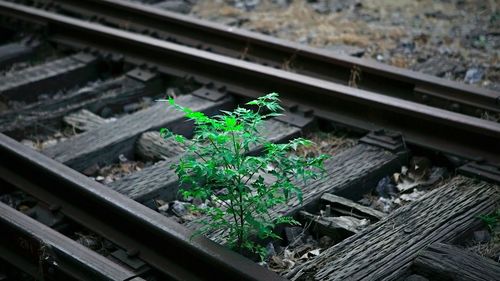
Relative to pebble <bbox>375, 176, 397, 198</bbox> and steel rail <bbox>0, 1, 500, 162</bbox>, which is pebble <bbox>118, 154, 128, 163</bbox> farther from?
pebble <bbox>375, 176, 397, 198</bbox>

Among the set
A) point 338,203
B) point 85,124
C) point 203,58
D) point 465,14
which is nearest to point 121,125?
point 85,124

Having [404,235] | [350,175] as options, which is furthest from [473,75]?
[404,235]

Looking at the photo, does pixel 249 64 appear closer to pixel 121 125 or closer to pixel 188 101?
pixel 188 101

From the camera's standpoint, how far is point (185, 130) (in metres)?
6.03

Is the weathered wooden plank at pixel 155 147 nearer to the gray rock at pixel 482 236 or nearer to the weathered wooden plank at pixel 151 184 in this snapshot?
the weathered wooden plank at pixel 151 184

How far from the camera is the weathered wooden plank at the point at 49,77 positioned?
689 centimetres

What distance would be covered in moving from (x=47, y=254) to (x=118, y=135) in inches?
64.9

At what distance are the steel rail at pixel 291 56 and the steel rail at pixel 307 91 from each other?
18.1 inches

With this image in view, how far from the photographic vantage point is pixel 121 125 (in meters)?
6.00

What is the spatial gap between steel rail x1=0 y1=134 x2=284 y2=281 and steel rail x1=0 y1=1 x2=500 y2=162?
189 cm

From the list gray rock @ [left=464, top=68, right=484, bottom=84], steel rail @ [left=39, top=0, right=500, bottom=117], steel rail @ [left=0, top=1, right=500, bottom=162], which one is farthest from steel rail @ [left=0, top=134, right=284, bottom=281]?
gray rock @ [left=464, top=68, right=484, bottom=84]

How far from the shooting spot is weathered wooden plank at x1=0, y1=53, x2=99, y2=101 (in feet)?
22.6

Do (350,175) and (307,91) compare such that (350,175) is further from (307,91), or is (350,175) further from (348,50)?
(348,50)

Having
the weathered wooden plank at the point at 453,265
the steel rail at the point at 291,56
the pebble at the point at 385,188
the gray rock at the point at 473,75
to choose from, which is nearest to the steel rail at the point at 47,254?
the weathered wooden plank at the point at 453,265
